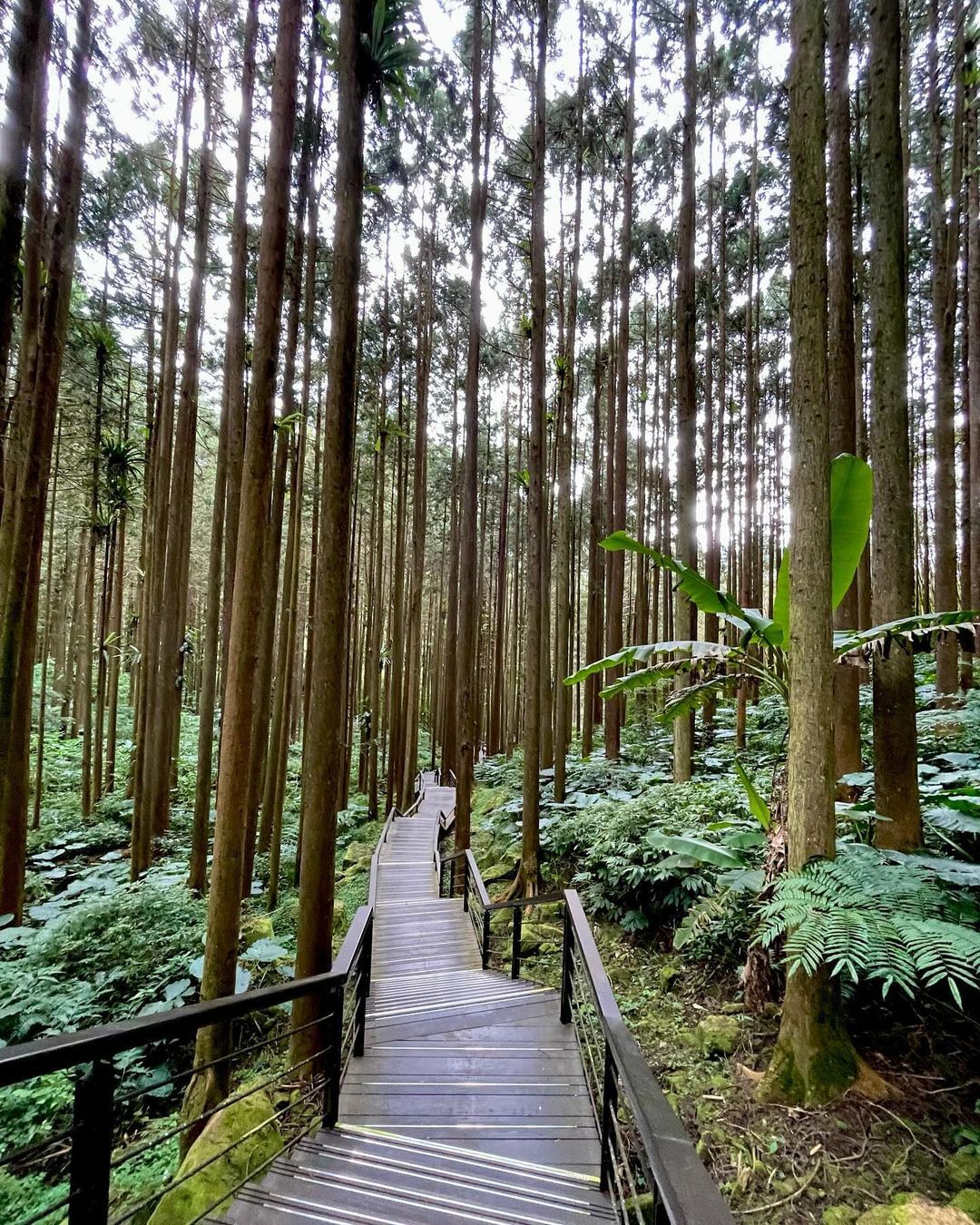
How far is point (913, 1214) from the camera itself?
2406 millimetres

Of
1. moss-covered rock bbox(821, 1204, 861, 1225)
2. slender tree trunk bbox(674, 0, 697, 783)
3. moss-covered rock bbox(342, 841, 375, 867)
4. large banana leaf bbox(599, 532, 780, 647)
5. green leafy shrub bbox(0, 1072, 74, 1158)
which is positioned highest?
slender tree trunk bbox(674, 0, 697, 783)

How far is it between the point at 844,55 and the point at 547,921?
33.0 feet

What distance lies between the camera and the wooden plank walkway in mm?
2445

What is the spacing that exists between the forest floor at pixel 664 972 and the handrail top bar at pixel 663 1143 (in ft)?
4.27

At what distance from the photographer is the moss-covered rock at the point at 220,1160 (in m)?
3.03

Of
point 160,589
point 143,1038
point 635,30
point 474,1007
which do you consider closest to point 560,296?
point 635,30

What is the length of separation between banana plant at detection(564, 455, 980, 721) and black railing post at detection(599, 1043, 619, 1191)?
2.24 metres

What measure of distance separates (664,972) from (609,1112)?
2806 millimetres

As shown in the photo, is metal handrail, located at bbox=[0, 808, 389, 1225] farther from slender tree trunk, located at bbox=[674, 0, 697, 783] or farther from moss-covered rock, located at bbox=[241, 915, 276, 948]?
slender tree trunk, located at bbox=[674, 0, 697, 783]

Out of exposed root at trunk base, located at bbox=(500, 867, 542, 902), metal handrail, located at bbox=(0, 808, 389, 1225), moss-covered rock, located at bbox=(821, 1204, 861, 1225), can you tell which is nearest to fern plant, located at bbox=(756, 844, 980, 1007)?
moss-covered rock, located at bbox=(821, 1204, 861, 1225)

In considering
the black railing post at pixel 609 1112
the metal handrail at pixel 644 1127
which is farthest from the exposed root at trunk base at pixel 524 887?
the black railing post at pixel 609 1112

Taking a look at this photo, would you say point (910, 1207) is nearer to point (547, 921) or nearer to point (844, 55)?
point (547, 921)

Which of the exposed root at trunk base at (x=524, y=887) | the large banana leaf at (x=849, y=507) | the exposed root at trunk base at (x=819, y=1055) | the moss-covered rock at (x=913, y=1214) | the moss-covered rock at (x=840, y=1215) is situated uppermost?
the large banana leaf at (x=849, y=507)

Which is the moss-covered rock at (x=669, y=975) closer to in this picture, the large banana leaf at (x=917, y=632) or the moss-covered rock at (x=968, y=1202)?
the moss-covered rock at (x=968, y=1202)
